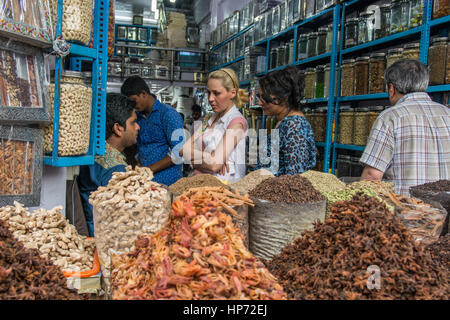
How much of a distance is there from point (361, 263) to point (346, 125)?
2.45 metres

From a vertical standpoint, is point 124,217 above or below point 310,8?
below

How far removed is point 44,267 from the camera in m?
0.91

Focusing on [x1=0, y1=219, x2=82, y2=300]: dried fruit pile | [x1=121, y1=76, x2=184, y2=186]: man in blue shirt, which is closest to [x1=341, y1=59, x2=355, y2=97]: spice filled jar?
[x1=121, y1=76, x2=184, y2=186]: man in blue shirt

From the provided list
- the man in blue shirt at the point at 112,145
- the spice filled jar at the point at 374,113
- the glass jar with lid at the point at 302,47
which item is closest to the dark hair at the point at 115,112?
the man in blue shirt at the point at 112,145

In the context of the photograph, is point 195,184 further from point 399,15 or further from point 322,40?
point 322,40

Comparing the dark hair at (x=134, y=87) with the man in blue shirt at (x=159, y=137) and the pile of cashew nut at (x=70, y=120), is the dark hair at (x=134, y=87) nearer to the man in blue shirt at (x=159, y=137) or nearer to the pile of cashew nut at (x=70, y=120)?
the man in blue shirt at (x=159, y=137)

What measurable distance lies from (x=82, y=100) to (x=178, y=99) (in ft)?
20.9

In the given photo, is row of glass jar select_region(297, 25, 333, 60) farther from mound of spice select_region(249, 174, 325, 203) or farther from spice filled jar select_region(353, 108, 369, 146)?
mound of spice select_region(249, 174, 325, 203)

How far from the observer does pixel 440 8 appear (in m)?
2.25

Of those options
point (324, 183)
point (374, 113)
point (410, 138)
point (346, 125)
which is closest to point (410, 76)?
point (410, 138)

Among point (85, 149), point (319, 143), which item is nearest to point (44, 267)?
point (85, 149)

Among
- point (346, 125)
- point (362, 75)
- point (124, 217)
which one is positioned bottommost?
point (124, 217)
